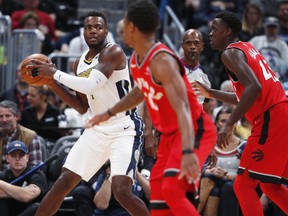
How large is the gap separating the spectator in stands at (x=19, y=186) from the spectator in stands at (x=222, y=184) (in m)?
1.84

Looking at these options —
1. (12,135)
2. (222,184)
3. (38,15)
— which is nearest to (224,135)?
(222,184)

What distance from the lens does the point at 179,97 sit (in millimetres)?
5688

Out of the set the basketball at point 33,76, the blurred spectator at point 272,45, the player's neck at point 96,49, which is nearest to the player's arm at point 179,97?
the player's neck at point 96,49

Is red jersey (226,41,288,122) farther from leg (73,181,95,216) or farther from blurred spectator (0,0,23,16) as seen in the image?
blurred spectator (0,0,23,16)

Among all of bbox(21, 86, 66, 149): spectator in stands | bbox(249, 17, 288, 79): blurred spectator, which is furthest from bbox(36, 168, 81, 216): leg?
bbox(249, 17, 288, 79): blurred spectator

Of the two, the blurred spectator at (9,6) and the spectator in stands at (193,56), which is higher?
the spectator in stands at (193,56)

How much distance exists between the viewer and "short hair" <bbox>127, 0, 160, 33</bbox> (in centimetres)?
598

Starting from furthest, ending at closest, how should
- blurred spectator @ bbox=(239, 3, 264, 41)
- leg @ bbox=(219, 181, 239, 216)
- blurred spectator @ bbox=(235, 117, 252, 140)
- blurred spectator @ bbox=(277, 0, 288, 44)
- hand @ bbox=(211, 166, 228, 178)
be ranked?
blurred spectator @ bbox=(277, 0, 288, 44), blurred spectator @ bbox=(239, 3, 264, 41), blurred spectator @ bbox=(235, 117, 252, 140), hand @ bbox=(211, 166, 228, 178), leg @ bbox=(219, 181, 239, 216)

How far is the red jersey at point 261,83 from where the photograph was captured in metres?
7.10

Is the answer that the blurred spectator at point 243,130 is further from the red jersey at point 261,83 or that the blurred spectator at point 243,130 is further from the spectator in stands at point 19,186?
the red jersey at point 261,83

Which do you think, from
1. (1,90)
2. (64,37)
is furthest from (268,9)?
(1,90)

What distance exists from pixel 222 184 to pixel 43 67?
290cm

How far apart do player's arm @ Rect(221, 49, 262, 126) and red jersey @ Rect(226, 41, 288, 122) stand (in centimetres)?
12

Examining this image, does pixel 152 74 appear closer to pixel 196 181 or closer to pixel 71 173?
pixel 196 181
